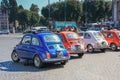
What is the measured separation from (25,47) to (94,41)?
740cm

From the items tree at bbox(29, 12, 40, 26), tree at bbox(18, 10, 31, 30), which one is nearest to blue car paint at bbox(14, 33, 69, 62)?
tree at bbox(18, 10, 31, 30)

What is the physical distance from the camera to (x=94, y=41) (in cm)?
2088

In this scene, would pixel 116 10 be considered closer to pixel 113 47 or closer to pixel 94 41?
pixel 113 47

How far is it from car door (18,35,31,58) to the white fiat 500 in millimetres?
7007

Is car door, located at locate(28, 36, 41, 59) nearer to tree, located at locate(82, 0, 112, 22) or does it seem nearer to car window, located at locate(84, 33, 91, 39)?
car window, located at locate(84, 33, 91, 39)

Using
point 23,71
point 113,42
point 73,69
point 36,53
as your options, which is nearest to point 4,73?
point 23,71

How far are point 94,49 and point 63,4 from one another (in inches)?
2312

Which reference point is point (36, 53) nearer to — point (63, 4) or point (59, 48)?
point (59, 48)

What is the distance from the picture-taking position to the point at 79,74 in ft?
38.3

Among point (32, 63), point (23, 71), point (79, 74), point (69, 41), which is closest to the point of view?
point (79, 74)

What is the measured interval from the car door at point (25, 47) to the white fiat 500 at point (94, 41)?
23.0ft

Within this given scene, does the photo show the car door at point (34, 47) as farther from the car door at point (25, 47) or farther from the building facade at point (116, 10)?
the building facade at point (116, 10)

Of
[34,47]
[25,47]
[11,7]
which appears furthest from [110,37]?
[11,7]

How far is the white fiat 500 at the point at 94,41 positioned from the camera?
68.0ft
